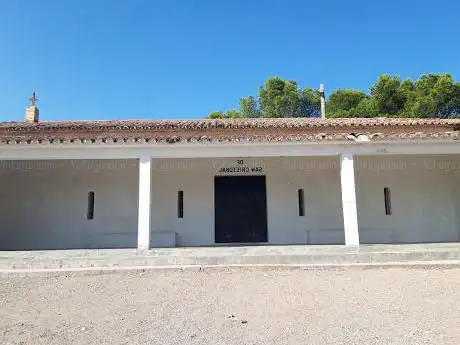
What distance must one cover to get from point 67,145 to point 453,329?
27.4ft

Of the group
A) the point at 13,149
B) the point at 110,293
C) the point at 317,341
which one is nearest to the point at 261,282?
the point at 110,293

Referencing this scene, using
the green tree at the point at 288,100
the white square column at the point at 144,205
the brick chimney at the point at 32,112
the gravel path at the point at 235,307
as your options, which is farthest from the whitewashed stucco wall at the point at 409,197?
the green tree at the point at 288,100

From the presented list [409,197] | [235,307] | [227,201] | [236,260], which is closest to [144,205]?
[236,260]

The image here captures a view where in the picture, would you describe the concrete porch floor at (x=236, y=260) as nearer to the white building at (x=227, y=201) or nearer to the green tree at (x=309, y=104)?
the white building at (x=227, y=201)

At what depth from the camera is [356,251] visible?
27.9 ft

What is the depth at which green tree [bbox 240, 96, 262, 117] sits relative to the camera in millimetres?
32438

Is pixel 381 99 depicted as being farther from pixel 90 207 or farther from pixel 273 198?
pixel 90 207

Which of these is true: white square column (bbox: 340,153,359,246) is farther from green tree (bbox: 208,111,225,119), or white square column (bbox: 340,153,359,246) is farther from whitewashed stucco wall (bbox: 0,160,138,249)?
green tree (bbox: 208,111,225,119)

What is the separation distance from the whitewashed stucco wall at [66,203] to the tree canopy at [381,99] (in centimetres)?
1808

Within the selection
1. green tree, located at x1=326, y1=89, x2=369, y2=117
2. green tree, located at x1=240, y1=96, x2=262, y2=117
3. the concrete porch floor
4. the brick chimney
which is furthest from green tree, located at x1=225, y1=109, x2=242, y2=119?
the concrete porch floor

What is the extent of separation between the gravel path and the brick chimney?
9.91m

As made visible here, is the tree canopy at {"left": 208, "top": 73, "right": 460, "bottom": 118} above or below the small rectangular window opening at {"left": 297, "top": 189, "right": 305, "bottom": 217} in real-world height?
above

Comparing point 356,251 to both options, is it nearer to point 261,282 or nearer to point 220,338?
point 261,282

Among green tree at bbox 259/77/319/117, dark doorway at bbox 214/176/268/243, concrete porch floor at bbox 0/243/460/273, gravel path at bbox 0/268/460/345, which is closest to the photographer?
gravel path at bbox 0/268/460/345
